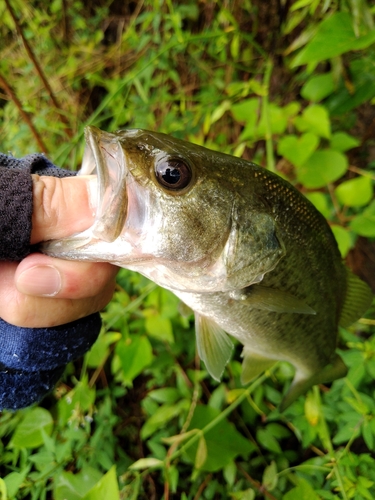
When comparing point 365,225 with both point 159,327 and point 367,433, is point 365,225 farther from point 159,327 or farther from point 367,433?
point 159,327

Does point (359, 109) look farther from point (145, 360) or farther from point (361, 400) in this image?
point (145, 360)

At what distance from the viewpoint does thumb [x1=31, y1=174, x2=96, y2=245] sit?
0.80 m

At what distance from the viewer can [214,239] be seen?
91 cm

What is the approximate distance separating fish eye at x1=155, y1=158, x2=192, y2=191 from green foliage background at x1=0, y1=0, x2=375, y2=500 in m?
0.73

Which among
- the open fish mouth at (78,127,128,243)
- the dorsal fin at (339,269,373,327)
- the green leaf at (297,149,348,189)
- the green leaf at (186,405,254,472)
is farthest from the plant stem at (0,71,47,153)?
the dorsal fin at (339,269,373,327)

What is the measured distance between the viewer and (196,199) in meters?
0.88

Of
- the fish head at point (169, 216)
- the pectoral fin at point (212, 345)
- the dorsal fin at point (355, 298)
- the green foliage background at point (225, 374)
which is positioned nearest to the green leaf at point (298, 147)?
the green foliage background at point (225, 374)

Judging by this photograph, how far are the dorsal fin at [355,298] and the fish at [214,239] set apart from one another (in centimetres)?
10

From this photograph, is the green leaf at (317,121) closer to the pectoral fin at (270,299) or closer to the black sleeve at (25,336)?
the pectoral fin at (270,299)

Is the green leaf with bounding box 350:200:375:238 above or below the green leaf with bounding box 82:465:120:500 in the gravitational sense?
above

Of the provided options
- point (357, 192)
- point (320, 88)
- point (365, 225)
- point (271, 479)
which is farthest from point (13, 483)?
point (320, 88)

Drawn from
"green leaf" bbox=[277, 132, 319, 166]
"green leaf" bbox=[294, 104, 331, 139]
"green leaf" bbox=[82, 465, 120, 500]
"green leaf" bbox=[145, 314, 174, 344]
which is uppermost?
"green leaf" bbox=[294, 104, 331, 139]

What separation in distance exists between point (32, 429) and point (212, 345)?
91 centimetres

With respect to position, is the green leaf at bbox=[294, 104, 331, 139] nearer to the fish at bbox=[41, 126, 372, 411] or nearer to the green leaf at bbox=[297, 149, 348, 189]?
the green leaf at bbox=[297, 149, 348, 189]
